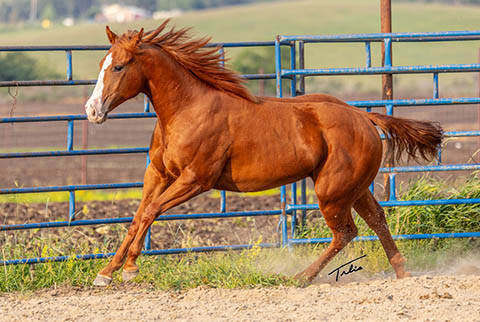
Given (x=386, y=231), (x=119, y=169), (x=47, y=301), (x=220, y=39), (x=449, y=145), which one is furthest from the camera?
(x=220, y=39)

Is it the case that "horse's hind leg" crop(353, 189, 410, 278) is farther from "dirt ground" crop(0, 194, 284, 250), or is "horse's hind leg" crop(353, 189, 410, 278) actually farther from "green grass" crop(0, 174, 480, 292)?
"dirt ground" crop(0, 194, 284, 250)

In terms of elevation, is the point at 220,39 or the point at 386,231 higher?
the point at 220,39

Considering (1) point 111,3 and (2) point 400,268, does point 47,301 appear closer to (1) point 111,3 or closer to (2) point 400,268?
(2) point 400,268

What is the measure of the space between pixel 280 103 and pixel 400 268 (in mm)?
1622

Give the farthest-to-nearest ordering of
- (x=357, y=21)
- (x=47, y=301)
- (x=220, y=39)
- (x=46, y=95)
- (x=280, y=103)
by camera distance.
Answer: (x=357, y=21)
(x=220, y=39)
(x=46, y=95)
(x=280, y=103)
(x=47, y=301)

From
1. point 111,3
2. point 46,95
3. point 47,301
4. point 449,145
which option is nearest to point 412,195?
point 47,301

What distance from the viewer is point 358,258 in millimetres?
6070

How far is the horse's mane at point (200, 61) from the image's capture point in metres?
5.14

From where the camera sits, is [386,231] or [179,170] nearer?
[179,170]

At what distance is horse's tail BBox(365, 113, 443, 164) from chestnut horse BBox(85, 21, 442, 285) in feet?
0.63

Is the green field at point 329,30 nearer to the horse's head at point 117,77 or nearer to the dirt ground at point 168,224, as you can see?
the dirt ground at point 168,224

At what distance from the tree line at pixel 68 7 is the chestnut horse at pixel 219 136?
8211cm

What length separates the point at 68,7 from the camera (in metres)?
97.3

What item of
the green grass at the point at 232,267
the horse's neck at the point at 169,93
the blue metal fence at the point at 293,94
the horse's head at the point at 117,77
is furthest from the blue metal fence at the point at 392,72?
the horse's head at the point at 117,77
